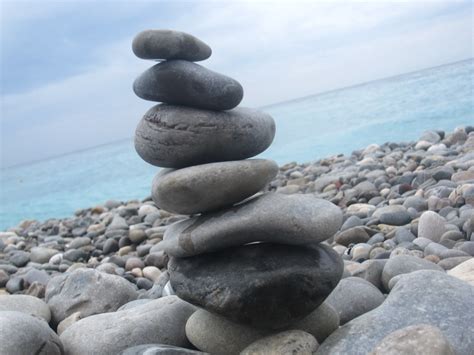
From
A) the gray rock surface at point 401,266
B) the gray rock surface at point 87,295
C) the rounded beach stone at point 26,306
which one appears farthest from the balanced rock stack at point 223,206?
the rounded beach stone at point 26,306

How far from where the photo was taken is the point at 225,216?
8.89 feet

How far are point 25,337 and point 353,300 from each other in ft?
5.89

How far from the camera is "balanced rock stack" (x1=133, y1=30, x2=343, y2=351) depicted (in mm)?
2559

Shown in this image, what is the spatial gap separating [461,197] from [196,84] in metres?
3.52

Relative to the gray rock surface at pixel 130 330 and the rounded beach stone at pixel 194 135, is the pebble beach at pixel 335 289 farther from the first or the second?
the rounded beach stone at pixel 194 135

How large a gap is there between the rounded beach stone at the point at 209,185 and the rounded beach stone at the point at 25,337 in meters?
0.94

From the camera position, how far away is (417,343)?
1975 millimetres

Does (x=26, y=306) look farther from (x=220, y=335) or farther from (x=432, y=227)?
(x=432, y=227)

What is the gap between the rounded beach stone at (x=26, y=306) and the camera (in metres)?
3.86

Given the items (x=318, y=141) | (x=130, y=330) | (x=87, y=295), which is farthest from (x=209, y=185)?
(x=318, y=141)

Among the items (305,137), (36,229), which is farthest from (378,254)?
(305,137)

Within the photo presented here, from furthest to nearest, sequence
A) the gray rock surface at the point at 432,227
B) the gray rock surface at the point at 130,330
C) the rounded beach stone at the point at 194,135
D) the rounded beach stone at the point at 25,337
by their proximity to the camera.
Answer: the gray rock surface at the point at 432,227 < the gray rock surface at the point at 130,330 < the rounded beach stone at the point at 194,135 < the rounded beach stone at the point at 25,337

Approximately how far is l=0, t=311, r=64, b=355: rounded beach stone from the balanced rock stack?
2.42ft

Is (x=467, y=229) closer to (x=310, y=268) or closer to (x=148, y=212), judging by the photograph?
(x=310, y=268)
